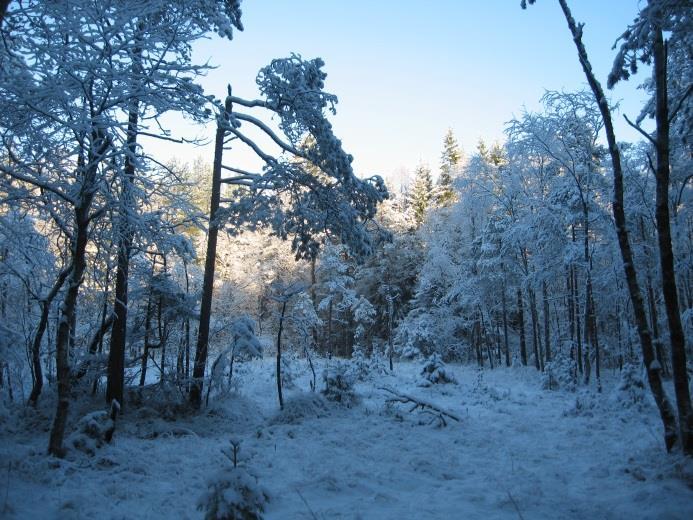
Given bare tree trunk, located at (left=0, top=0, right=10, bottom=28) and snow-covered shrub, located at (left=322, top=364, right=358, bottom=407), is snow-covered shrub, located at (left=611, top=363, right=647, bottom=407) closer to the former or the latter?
snow-covered shrub, located at (left=322, top=364, right=358, bottom=407)

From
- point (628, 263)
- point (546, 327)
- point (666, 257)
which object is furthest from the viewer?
point (546, 327)

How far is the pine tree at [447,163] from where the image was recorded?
36.3 m

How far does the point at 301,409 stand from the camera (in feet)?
38.8

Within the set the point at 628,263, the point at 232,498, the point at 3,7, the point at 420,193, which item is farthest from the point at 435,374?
the point at 420,193

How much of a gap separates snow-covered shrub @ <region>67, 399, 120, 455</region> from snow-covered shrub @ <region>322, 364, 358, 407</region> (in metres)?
6.21

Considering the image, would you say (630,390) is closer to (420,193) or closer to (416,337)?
(416,337)

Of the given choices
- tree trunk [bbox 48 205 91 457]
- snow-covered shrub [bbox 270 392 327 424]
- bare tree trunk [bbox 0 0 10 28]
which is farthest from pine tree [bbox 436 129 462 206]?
bare tree trunk [bbox 0 0 10 28]

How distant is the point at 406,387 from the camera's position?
1650 cm

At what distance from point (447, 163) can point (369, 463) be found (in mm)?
33515

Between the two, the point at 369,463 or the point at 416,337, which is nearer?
the point at 369,463

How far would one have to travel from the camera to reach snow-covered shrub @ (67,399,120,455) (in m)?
7.59

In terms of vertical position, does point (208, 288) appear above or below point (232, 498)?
above

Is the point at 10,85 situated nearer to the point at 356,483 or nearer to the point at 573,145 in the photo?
the point at 356,483

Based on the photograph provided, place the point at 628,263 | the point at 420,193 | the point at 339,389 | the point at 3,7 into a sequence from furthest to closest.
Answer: the point at 420,193
the point at 339,389
the point at 628,263
the point at 3,7
